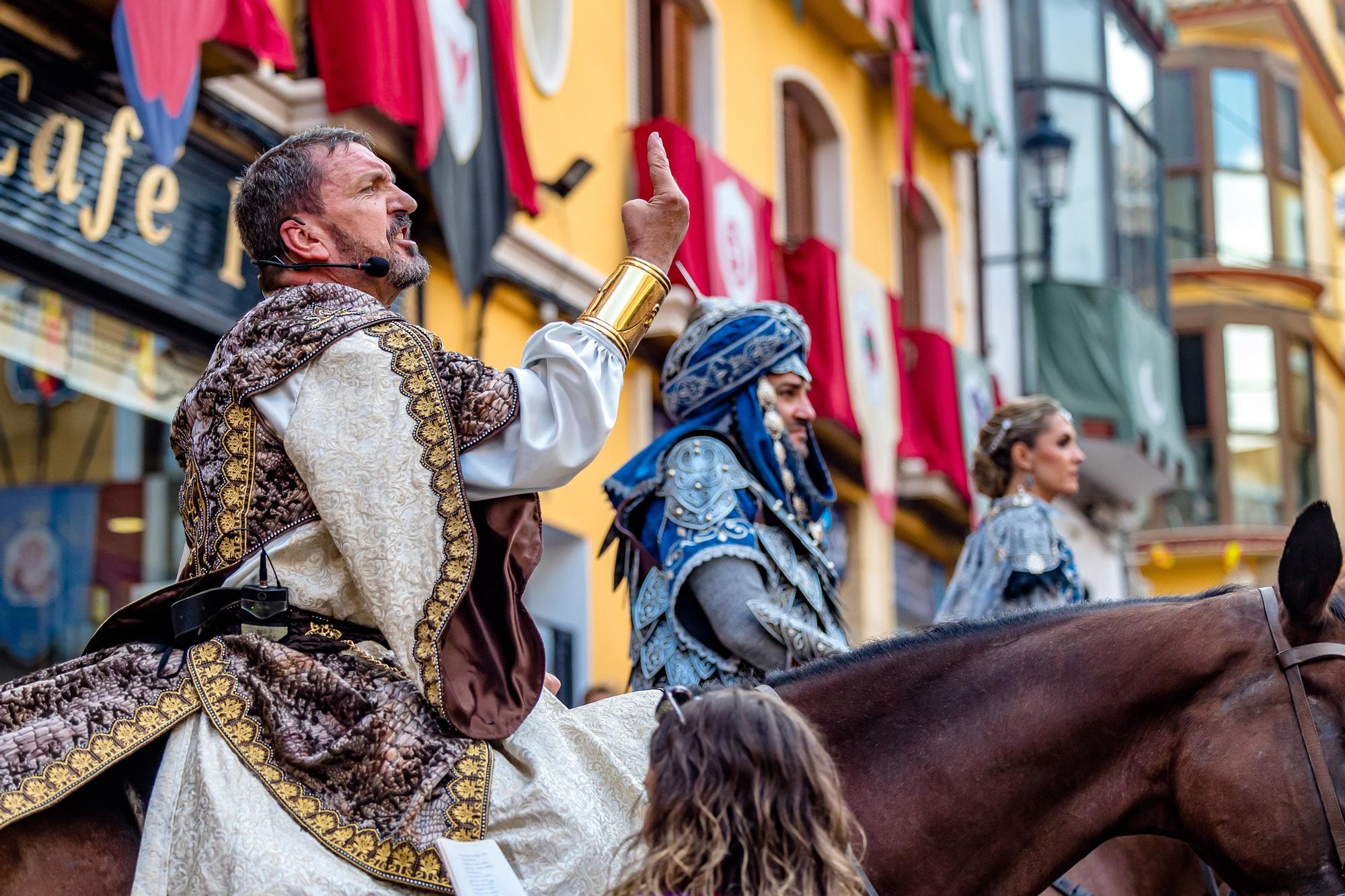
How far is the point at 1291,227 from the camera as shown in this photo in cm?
2936

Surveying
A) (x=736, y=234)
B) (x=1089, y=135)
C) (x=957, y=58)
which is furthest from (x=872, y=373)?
(x=1089, y=135)

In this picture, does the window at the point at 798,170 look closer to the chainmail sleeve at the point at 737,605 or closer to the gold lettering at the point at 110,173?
the gold lettering at the point at 110,173

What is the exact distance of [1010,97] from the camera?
19.8 metres

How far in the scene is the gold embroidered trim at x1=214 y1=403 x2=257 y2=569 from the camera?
342 cm

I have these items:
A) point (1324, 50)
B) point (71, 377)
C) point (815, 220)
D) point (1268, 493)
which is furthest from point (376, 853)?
point (1324, 50)

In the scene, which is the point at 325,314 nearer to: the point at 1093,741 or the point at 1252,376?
the point at 1093,741

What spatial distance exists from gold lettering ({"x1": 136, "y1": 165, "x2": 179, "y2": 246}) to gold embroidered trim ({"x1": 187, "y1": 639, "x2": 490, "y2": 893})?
17.5 ft

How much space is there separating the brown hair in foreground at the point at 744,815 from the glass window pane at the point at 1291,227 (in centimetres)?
Result: 2727

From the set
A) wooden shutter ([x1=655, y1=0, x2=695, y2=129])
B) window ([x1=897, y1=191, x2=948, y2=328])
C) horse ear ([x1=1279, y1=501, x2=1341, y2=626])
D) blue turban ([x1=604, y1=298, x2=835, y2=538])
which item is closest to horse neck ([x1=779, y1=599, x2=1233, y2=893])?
horse ear ([x1=1279, y1=501, x2=1341, y2=626])

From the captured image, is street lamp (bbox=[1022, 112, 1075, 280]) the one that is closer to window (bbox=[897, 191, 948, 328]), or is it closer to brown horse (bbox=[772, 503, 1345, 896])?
window (bbox=[897, 191, 948, 328])

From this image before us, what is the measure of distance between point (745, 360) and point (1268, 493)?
2401 cm

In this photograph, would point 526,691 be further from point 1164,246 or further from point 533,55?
point 1164,246

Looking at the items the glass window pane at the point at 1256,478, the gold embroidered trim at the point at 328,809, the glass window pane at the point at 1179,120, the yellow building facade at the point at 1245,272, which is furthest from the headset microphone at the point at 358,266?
the glass window pane at the point at 1179,120

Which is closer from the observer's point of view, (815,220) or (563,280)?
(563,280)
